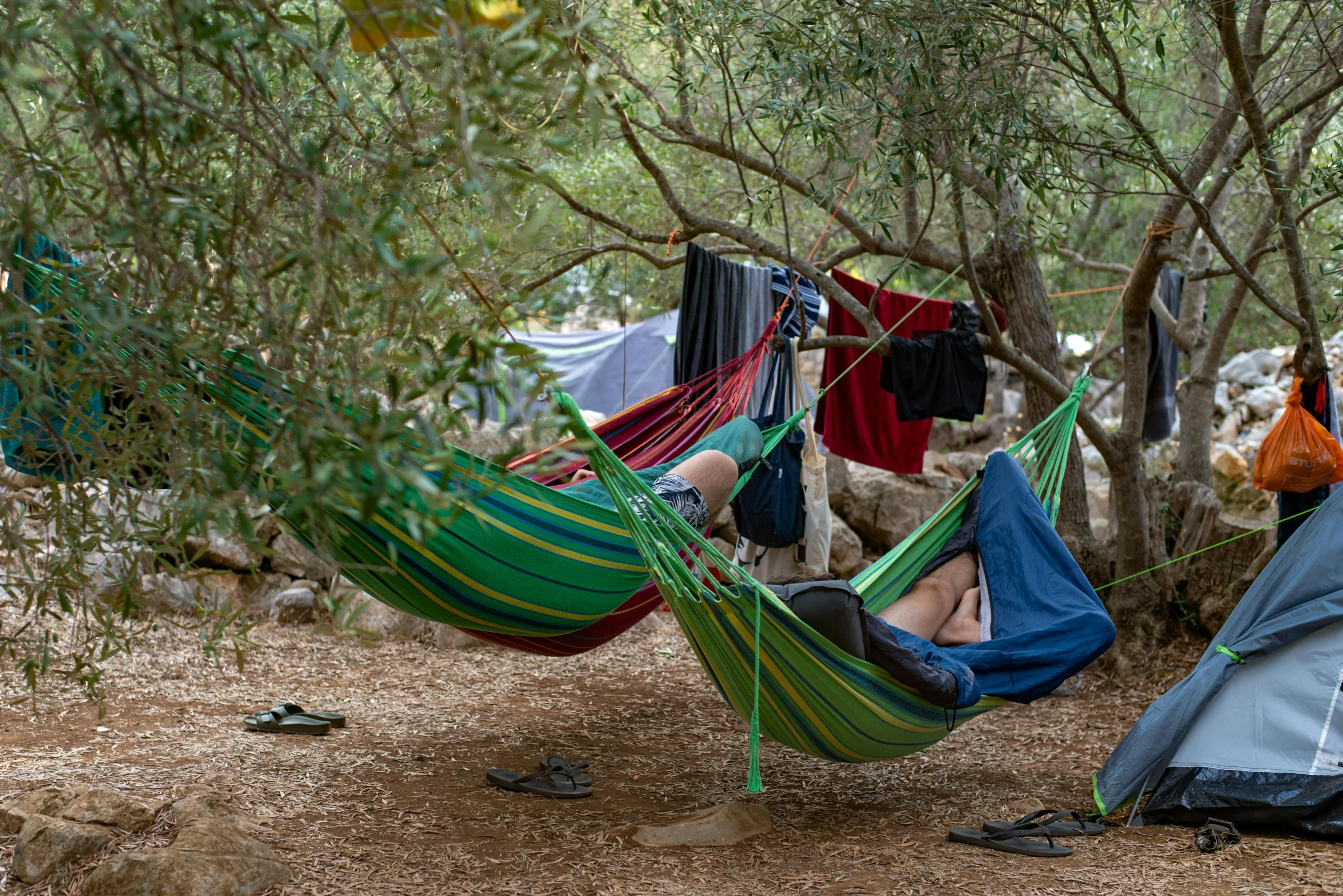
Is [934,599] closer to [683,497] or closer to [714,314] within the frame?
[683,497]

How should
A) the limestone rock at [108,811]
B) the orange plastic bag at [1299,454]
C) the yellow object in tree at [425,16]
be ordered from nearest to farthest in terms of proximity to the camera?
the yellow object in tree at [425,16] → the limestone rock at [108,811] → the orange plastic bag at [1299,454]

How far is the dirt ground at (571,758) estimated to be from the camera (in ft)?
6.08

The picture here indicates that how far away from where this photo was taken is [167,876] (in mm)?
1616

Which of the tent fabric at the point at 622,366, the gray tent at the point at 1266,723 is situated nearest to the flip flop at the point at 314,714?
the gray tent at the point at 1266,723

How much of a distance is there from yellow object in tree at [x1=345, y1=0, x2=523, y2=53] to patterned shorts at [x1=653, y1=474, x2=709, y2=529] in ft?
4.64

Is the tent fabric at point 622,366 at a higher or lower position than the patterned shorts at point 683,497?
higher

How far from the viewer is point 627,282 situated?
5.09m

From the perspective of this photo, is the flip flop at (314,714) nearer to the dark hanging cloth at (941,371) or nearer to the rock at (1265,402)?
the dark hanging cloth at (941,371)

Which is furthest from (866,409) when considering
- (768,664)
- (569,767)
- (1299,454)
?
(768,664)

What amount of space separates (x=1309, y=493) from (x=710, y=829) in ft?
6.43

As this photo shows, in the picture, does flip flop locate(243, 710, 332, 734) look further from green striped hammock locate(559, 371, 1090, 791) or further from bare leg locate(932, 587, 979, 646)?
bare leg locate(932, 587, 979, 646)

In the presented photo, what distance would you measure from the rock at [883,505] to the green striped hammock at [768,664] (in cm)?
283

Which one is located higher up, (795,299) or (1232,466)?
(795,299)

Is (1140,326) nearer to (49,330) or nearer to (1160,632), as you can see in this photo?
(1160,632)
